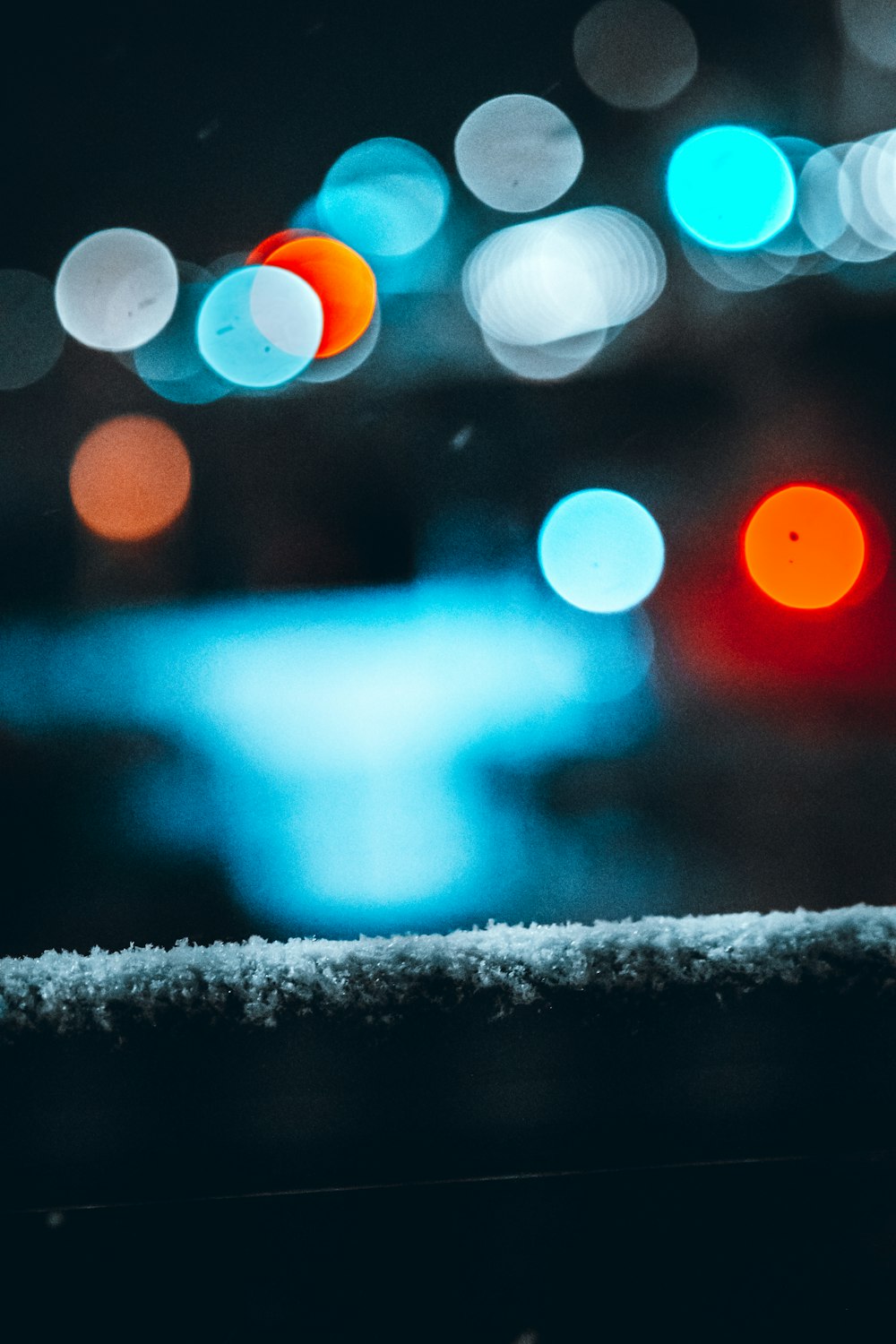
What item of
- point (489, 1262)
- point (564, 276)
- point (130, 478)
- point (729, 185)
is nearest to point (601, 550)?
point (564, 276)

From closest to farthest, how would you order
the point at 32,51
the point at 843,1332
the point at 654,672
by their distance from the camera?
the point at 843,1332 < the point at 32,51 < the point at 654,672

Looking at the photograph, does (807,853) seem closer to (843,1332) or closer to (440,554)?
(440,554)

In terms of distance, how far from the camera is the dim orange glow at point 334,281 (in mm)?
959

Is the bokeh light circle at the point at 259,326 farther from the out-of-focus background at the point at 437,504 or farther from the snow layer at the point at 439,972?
the snow layer at the point at 439,972

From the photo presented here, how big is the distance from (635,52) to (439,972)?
0.92 m

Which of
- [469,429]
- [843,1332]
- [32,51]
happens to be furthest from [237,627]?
[843,1332]

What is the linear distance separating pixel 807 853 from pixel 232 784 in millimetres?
611

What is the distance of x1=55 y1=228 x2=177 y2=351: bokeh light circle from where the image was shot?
937 mm

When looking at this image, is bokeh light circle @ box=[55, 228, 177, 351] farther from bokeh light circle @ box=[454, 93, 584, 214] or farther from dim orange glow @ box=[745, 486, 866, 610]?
dim orange glow @ box=[745, 486, 866, 610]

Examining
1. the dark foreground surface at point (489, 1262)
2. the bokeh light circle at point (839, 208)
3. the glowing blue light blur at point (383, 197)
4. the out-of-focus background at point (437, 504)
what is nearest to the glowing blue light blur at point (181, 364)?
the out-of-focus background at point (437, 504)

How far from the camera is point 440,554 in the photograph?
101cm

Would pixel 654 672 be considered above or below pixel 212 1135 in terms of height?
above

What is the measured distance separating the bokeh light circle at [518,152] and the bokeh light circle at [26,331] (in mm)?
449

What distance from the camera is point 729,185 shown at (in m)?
0.97
